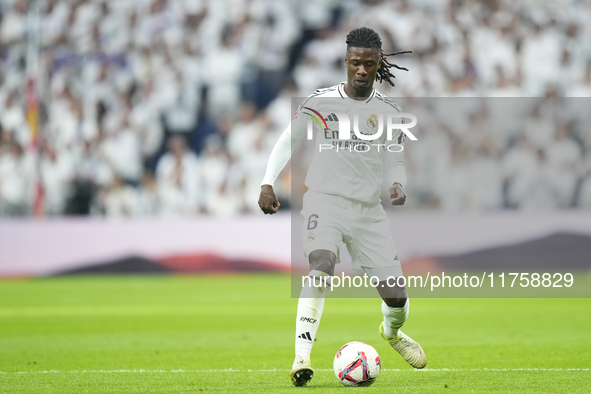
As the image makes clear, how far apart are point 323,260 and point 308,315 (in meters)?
0.36

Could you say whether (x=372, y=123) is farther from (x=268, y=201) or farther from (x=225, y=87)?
(x=225, y=87)

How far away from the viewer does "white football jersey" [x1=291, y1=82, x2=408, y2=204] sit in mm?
5434

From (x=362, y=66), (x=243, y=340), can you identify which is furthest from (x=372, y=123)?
(x=243, y=340)

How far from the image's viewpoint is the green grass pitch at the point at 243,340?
17.8ft

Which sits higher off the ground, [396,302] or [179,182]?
[179,182]

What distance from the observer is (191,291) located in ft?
45.4

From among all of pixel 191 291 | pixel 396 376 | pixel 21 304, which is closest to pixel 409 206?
pixel 191 291

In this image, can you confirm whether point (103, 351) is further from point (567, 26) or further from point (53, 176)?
point (567, 26)

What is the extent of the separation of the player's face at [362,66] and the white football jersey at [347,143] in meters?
0.16

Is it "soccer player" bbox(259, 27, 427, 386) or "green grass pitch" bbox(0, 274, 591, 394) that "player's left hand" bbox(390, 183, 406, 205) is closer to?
"soccer player" bbox(259, 27, 427, 386)

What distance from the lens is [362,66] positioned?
211 inches

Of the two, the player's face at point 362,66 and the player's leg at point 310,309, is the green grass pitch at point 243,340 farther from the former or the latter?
the player's face at point 362,66

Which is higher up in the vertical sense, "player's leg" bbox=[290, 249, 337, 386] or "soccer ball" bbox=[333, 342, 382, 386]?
"player's leg" bbox=[290, 249, 337, 386]

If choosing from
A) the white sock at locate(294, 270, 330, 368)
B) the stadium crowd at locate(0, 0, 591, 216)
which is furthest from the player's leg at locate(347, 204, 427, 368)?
the stadium crowd at locate(0, 0, 591, 216)
